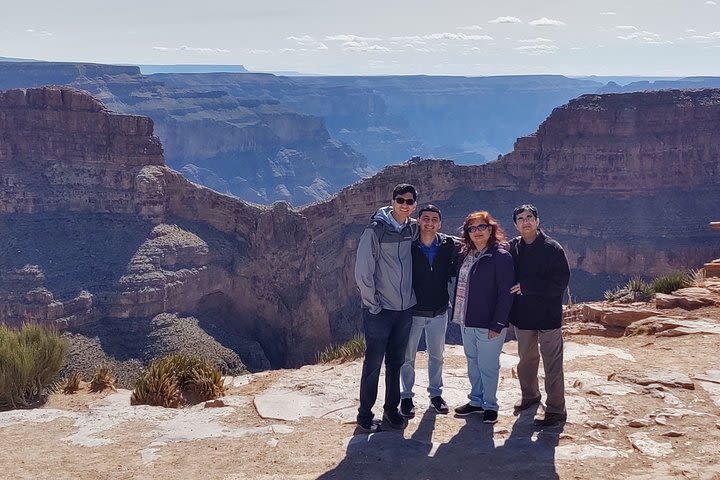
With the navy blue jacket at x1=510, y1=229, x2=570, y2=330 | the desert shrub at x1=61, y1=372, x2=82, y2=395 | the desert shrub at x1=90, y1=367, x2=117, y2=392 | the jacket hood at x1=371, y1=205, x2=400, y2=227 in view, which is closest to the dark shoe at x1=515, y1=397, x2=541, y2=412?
the navy blue jacket at x1=510, y1=229, x2=570, y2=330

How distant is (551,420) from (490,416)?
744mm

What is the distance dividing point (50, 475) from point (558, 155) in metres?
52.0

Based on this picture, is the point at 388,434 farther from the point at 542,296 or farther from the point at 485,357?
the point at 542,296

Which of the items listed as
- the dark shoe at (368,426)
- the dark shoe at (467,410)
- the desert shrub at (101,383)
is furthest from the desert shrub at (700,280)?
the desert shrub at (101,383)

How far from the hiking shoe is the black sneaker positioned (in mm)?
329

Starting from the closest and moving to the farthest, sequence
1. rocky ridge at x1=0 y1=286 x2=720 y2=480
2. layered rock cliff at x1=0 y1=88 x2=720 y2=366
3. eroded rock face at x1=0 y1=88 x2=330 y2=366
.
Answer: rocky ridge at x1=0 y1=286 x2=720 y2=480 → eroded rock face at x1=0 y1=88 x2=330 y2=366 → layered rock cliff at x1=0 y1=88 x2=720 y2=366

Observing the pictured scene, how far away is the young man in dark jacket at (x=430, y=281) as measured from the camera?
8.64m

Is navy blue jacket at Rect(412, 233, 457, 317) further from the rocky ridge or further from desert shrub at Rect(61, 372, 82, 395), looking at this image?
desert shrub at Rect(61, 372, 82, 395)

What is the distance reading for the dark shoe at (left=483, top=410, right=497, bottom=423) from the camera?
8.63 m

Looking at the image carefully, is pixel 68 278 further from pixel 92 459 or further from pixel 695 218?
pixel 695 218

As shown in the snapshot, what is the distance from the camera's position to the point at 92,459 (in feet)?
27.2

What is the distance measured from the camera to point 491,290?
Result: 8.47 m

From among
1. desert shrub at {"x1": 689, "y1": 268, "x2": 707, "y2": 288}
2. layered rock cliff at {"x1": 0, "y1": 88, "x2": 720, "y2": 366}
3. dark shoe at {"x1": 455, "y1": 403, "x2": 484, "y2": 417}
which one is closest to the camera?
dark shoe at {"x1": 455, "y1": 403, "x2": 484, "y2": 417}

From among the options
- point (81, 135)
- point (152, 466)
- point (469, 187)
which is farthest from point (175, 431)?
point (469, 187)
